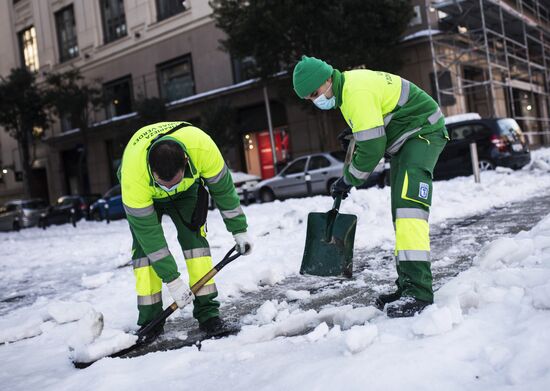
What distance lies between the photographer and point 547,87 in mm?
22828

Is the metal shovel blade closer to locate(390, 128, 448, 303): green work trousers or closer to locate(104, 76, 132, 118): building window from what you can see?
locate(390, 128, 448, 303): green work trousers

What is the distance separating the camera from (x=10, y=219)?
22.0 meters

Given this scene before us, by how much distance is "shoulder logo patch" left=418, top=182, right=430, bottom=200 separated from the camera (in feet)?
10.1

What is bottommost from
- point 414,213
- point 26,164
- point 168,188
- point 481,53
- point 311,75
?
point 414,213

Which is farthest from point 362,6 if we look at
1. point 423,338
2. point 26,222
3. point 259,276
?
point 26,222

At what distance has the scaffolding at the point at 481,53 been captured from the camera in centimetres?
1614

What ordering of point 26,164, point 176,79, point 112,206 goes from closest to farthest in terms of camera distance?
point 112,206 < point 176,79 < point 26,164

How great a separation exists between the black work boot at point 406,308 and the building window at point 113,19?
81.7ft

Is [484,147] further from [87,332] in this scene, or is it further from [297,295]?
[87,332]

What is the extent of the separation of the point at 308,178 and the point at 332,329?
34.9 ft

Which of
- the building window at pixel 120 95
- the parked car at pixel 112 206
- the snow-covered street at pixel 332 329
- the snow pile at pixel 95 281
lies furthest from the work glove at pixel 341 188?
the building window at pixel 120 95

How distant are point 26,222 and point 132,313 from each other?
19.7 metres

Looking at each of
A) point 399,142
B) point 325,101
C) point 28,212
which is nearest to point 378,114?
point 399,142

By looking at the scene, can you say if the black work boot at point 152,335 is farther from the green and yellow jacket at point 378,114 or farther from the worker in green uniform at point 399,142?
the green and yellow jacket at point 378,114
